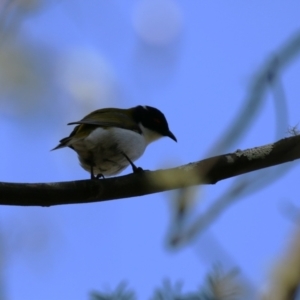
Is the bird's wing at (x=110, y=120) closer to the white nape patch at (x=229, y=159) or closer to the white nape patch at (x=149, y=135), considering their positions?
the white nape patch at (x=149, y=135)

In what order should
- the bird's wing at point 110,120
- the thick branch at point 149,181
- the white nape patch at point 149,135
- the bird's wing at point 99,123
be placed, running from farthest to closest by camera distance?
the white nape patch at point 149,135 → the bird's wing at point 110,120 → the bird's wing at point 99,123 → the thick branch at point 149,181

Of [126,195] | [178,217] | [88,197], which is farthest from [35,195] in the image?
[178,217]

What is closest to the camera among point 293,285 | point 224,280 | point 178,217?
point 293,285

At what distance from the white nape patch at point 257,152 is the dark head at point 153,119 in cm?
238

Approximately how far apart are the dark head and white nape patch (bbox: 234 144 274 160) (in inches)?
93.9

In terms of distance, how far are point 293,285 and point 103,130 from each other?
131 inches

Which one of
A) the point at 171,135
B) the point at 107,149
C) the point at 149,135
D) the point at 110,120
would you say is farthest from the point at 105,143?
the point at 171,135

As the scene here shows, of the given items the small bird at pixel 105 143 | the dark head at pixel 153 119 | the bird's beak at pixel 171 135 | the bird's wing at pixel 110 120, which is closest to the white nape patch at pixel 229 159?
the small bird at pixel 105 143

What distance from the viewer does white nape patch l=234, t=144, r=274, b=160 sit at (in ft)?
9.41

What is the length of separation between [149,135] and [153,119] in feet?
0.72

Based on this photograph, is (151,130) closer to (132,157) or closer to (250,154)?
(132,157)

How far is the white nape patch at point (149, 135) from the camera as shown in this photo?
5182mm

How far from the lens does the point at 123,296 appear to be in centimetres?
160

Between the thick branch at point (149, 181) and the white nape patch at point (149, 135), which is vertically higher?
the white nape patch at point (149, 135)
